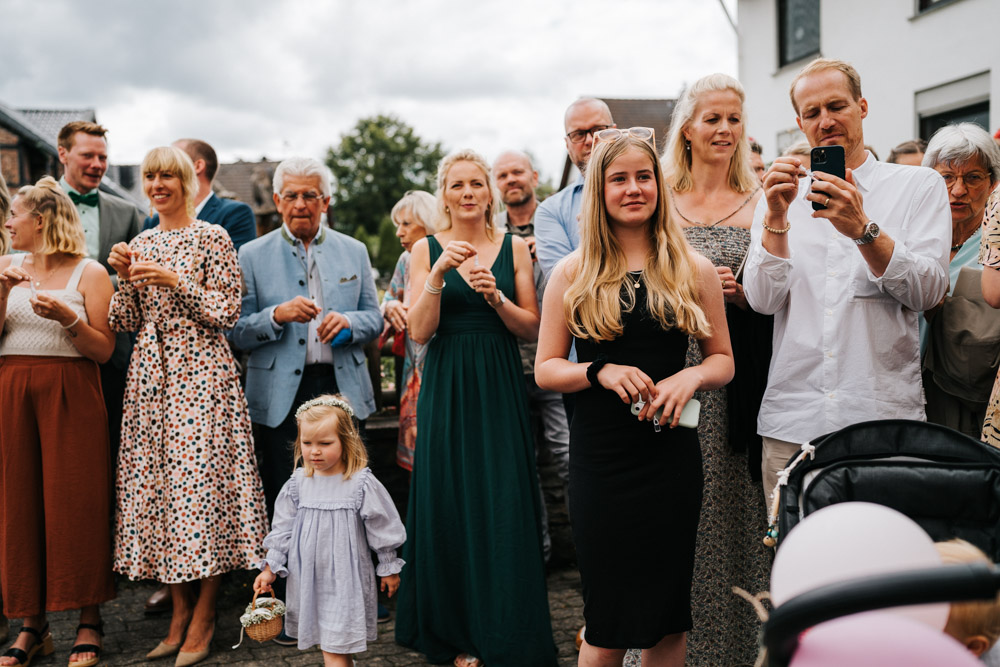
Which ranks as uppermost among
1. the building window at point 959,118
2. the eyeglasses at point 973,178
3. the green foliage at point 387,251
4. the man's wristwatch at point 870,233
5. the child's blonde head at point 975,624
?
the green foliage at point 387,251

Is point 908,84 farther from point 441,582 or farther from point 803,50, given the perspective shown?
point 441,582

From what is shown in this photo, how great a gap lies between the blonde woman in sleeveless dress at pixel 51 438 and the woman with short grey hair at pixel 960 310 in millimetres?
3999

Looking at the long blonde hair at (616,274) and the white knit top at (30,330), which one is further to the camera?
the white knit top at (30,330)

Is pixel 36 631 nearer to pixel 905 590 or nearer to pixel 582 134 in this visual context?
pixel 582 134

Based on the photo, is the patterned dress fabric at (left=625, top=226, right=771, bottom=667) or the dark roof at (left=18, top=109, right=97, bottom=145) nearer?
the patterned dress fabric at (left=625, top=226, right=771, bottom=667)

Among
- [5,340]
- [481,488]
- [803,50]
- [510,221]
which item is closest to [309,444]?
[481,488]

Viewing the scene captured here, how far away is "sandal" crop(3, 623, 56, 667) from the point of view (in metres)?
3.98

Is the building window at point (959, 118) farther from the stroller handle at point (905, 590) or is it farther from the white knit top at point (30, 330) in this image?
the stroller handle at point (905, 590)

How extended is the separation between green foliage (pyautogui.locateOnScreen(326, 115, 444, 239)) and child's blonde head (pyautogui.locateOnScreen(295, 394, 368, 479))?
5937 centimetres

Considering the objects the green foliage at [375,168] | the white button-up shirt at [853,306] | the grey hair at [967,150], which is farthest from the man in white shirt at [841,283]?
the green foliage at [375,168]

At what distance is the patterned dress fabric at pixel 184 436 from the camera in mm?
4043

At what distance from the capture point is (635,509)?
108 inches

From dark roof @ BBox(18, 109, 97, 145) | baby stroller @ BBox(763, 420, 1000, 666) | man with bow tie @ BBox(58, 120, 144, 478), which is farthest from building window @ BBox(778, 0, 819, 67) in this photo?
dark roof @ BBox(18, 109, 97, 145)

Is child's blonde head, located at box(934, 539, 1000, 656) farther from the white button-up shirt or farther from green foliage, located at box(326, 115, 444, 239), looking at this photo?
green foliage, located at box(326, 115, 444, 239)
